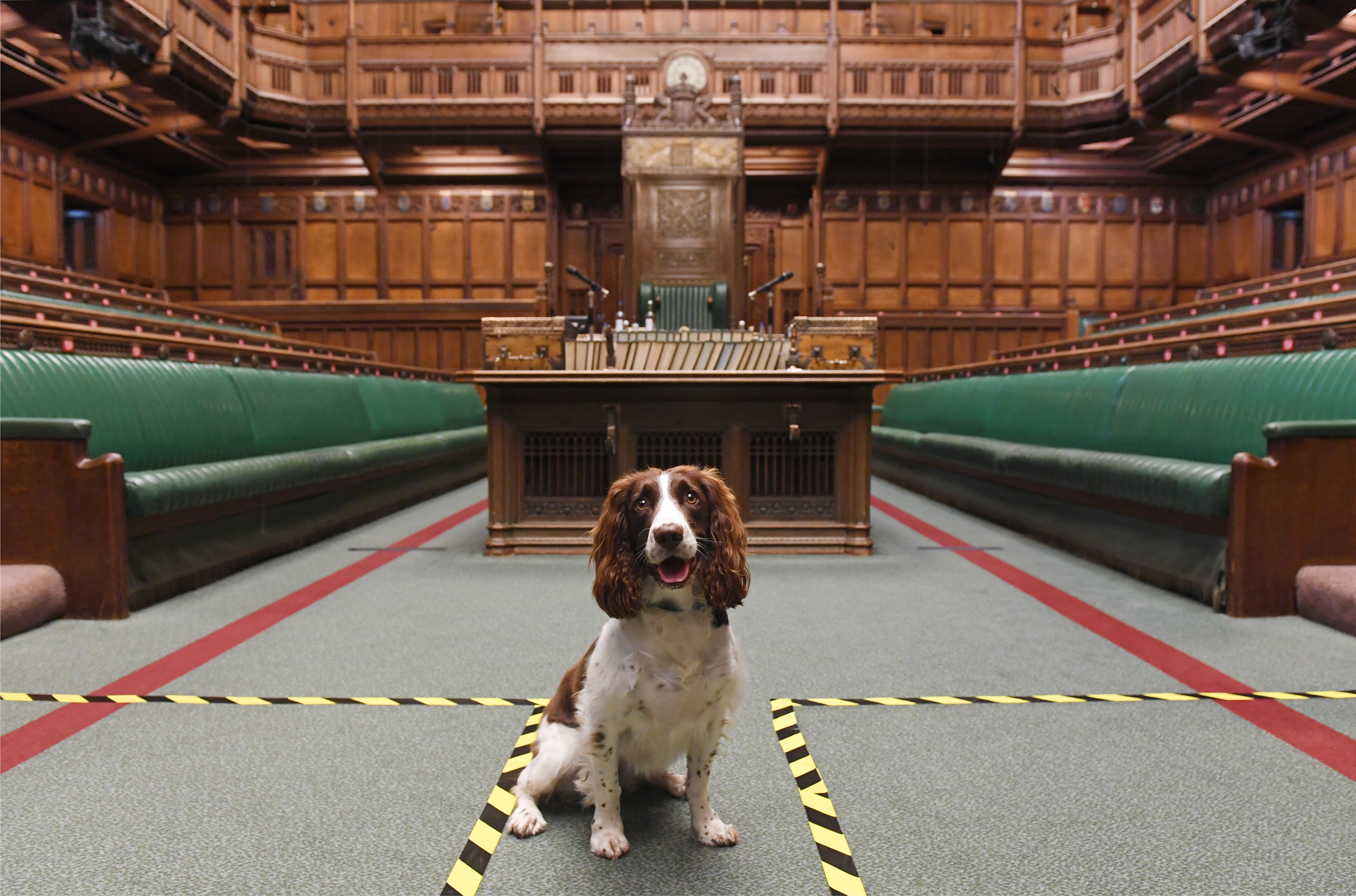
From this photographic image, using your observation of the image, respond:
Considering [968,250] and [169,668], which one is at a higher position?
[968,250]

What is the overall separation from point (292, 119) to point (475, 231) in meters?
3.11

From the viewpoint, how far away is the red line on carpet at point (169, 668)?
6.20 ft

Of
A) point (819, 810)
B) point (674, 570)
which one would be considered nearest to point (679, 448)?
point (819, 810)

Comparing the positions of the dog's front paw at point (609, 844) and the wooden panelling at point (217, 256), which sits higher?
the wooden panelling at point (217, 256)

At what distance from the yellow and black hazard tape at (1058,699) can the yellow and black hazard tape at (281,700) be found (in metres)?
0.81

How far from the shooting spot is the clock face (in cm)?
1121

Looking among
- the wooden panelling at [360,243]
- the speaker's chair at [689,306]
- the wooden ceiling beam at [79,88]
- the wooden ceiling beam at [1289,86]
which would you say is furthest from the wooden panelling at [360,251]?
the wooden ceiling beam at [1289,86]

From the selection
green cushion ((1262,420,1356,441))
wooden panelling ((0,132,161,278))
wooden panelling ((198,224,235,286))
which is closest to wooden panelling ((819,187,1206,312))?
wooden panelling ((198,224,235,286))

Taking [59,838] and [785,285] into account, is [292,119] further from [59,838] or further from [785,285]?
[59,838]

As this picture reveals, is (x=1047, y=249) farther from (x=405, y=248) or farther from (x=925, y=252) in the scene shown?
(x=405, y=248)

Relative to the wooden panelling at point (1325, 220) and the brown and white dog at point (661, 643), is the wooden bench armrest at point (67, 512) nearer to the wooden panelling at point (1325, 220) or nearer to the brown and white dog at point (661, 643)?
the brown and white dog at point (661, 643)

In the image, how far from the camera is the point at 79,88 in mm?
10438

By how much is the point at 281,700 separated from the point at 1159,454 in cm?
383

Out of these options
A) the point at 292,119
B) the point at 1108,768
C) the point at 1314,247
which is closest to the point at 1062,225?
the point at 1314,247
